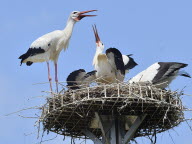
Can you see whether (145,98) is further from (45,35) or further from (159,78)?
(45,35)

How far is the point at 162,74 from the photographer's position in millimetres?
10570

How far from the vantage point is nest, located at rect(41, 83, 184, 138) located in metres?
9.31

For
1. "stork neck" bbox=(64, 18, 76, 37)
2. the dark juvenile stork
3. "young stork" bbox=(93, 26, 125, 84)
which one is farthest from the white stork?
"stork neck" bbox=(64, 18, 76, 37)

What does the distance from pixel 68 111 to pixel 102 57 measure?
5.82 feet

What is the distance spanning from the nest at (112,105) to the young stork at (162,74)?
0.72m

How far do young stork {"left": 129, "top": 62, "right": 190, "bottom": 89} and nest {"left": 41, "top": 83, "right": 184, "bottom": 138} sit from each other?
72 centimetres

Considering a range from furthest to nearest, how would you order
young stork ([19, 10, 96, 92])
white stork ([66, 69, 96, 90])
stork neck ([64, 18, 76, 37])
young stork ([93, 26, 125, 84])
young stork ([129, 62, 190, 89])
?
stork neck ([64, 18, 76, 37]) < young stork ([19, 10, 96, 92]) < white stork ([66, 69, 96, 90]) < young stork ([93, 26, 125, 84]) < young stork ([129, 62, 190, 89])

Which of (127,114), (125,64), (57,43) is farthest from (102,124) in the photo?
(57,43)

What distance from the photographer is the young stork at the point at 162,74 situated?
10523 millimetres

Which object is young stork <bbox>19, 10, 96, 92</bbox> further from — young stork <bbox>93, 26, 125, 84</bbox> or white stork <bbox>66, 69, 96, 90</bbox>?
young stork <bbox>93, 26, 125, 84</bbox>

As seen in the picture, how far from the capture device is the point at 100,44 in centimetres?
1215

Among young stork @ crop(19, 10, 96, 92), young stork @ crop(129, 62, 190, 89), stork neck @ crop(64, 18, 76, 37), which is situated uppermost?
stork neck @ crop(64, 18, 76, 37)

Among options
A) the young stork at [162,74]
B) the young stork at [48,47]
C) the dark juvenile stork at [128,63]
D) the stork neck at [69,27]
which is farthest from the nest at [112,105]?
the stork neck at [69,27]

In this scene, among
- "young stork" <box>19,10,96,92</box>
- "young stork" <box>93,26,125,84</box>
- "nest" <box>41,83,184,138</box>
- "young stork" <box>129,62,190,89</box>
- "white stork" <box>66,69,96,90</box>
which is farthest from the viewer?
"young stork" <box>19,10,96,92</box>
